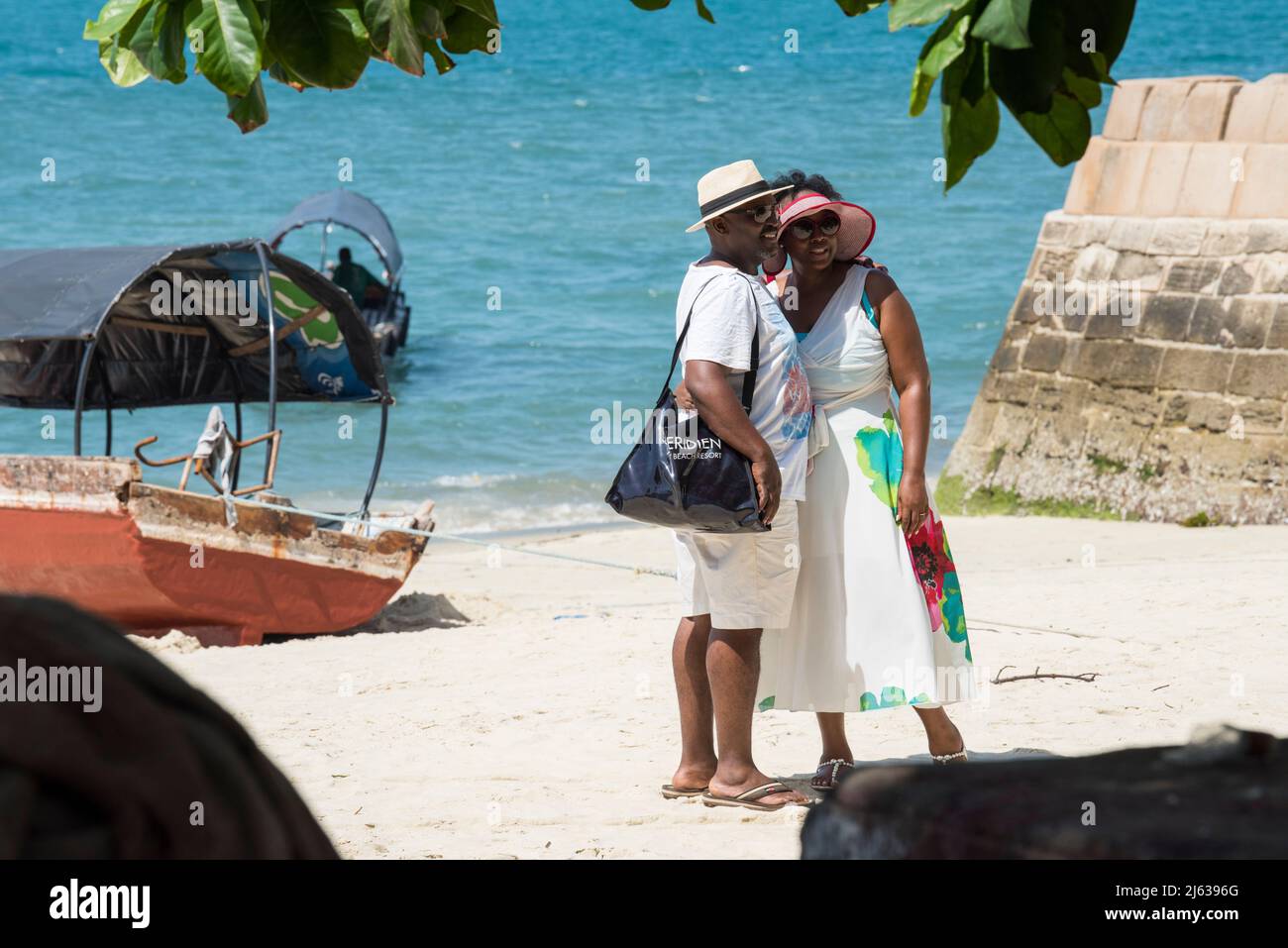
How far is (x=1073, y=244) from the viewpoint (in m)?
11.6

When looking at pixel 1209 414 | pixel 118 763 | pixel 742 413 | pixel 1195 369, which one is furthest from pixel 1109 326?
pixel 118 763

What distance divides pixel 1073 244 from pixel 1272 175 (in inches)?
64.0

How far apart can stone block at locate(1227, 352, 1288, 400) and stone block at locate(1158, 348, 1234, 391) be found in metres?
0.07

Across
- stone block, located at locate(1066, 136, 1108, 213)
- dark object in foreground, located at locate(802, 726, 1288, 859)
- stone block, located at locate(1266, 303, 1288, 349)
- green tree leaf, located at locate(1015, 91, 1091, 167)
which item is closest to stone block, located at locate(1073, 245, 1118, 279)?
stone block, located at locate(1066, 136, 1108, 213)

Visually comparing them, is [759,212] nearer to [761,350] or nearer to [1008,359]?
[761,350]

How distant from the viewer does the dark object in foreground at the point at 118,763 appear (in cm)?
95

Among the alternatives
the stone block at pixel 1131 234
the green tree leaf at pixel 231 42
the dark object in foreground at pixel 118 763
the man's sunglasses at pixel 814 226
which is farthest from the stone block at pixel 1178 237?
the dark object in foreground at pixel 118 763

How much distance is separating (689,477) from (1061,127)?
2.00m

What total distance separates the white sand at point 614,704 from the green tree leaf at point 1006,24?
2.64 m

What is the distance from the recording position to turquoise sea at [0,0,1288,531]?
59.4 feet

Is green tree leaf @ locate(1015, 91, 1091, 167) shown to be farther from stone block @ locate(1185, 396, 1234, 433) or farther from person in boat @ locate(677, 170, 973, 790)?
stone block @ locate(1185, 396, 1234, 433)

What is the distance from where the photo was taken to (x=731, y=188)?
4258mm
